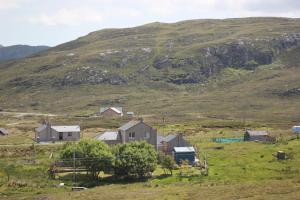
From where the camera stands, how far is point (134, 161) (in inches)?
2837

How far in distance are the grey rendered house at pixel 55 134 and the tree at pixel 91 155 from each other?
35.8 meters

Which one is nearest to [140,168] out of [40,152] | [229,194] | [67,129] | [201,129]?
[229,194]

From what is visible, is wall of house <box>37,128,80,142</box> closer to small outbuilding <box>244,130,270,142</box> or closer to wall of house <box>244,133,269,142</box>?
wall of house <box>244,133,269,142</box>

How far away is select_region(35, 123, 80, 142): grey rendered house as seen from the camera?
366 ft

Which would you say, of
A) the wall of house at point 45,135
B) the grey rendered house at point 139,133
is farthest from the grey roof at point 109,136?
the wall of house at point 45,135

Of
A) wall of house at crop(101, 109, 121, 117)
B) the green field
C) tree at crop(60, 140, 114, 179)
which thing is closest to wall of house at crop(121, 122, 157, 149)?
the green field

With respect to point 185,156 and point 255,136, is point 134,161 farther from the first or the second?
point 255,136

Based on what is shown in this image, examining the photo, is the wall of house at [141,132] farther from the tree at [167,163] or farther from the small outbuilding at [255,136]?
the small outbuilding at [255,136]

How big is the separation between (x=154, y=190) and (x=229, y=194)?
10.3 m

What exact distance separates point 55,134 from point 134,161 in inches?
1757

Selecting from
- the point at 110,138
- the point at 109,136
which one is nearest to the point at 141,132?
the point at 110,138

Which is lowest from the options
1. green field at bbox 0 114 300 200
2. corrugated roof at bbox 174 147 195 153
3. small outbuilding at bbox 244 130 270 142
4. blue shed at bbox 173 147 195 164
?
green field at bbox 0 114 300 200

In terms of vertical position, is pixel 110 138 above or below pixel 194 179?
above

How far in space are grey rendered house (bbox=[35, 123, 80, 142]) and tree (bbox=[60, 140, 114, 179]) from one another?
35.8m
